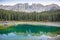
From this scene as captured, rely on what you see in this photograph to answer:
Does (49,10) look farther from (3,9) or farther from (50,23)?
(3,9)

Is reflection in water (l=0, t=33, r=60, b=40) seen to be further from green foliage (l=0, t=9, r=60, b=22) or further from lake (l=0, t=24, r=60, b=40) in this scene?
green foliage (l=0, t=9, r=60, b=22)

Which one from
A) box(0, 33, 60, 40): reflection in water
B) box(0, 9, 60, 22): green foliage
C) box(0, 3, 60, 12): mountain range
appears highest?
box(0, 3, 60, 12): mountain range

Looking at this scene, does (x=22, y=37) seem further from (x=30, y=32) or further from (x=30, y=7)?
(x=30, y=7)

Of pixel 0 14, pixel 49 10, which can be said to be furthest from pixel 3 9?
pixel 49 10

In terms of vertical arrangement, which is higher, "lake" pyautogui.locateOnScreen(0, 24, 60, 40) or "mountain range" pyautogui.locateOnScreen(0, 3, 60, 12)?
"mountain range" pyautogui.locateOnScreen(0, 3, 60, 12)

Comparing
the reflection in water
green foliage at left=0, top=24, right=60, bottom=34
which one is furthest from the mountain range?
the reflection in water

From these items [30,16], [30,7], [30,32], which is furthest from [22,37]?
[30,7]

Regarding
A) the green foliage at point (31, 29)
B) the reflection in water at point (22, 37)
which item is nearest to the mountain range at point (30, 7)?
the green foliage at point (31, 29)

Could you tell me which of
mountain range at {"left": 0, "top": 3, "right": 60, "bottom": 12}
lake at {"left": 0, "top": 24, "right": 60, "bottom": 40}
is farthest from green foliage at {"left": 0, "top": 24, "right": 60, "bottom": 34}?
mountain range at {"left": 0, "top": 3, "right": 60, "bottom": 12}
